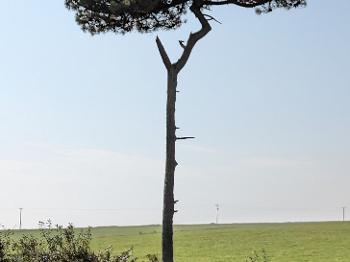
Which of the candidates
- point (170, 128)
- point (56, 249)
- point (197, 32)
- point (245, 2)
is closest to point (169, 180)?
point (170, 128)

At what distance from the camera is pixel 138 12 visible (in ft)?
65.7

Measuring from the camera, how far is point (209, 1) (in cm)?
2041

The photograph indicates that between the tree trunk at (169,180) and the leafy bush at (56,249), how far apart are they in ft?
1.95

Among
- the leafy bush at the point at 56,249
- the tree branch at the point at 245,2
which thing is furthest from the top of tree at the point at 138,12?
the leafy bush at the point at 56,249

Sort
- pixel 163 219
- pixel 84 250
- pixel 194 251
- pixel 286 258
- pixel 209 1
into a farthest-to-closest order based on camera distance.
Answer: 1. pixel 194 251
2. pixel 286 258
3. pixel 209 1
4. pixel 163 219
5. pixel 84 250

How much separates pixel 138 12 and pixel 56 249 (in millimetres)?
7265

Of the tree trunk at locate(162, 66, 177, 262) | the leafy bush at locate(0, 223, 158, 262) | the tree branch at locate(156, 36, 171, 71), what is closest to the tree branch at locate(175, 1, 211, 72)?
the tree branch at locate(156, 36, 171, 71)

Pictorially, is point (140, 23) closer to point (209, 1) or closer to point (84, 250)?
point (209, 1)

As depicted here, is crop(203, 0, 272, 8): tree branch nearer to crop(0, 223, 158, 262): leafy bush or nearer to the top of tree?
the top of tree

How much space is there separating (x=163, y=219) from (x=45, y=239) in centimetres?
340

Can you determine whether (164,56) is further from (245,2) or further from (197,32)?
(245,2)

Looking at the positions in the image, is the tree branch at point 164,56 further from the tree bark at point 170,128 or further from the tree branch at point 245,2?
the tree branch at point 245,2

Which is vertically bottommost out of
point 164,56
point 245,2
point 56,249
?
point 56,249

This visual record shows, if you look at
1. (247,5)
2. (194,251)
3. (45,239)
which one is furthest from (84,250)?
(194,251)
